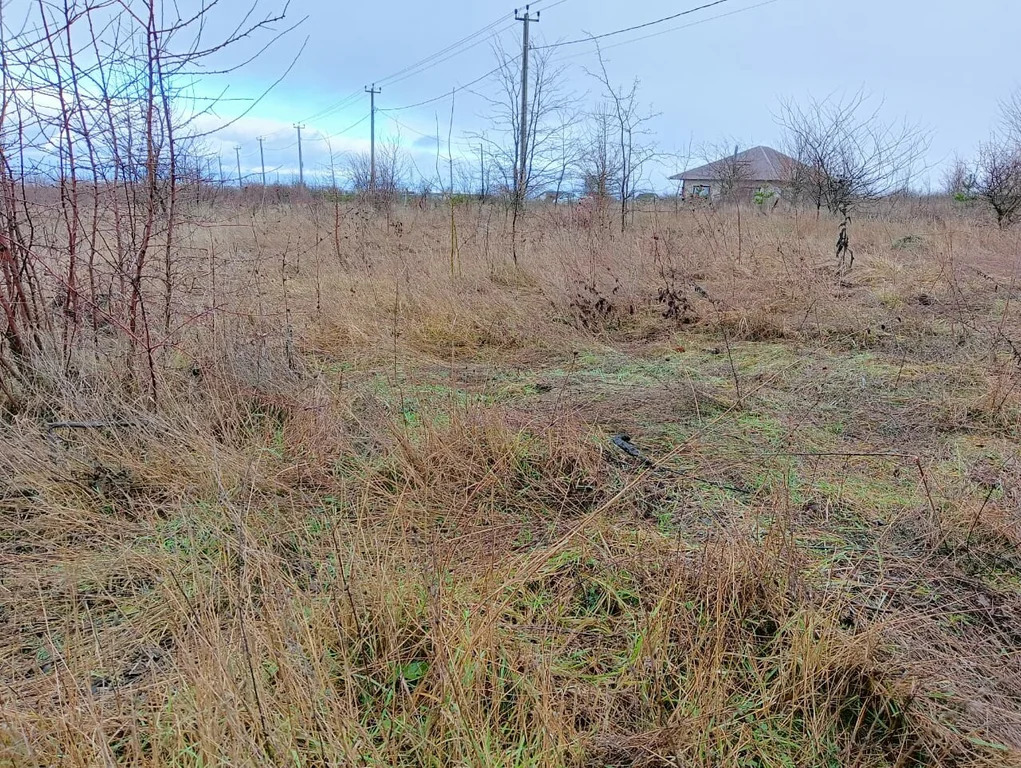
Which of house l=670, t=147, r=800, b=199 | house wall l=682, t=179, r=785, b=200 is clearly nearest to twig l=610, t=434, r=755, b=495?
house l=670, t=147, r=800, b=199

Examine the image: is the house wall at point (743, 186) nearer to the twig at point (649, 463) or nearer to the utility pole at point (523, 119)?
the utility pole at point (523, 119)

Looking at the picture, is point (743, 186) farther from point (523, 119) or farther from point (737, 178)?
point (523, 119)

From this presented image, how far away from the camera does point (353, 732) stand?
1185 millimetres

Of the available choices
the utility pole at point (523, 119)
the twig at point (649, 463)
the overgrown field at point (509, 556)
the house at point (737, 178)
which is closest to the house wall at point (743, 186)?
the house at point (737, 178)

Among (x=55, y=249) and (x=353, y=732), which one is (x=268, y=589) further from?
(x=55, y=249)

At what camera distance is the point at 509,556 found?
1832 mm

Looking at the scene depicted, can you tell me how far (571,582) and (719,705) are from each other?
0.54 meters

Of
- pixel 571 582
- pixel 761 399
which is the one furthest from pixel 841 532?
pixel 761 399

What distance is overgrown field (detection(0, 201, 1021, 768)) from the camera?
122 cm

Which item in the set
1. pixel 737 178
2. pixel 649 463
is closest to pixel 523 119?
pixel 737 178

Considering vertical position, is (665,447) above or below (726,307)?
below

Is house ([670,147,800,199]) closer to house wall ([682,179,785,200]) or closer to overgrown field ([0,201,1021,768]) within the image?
house wall ([682,179,785,200])

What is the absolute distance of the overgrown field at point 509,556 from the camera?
4.00ft

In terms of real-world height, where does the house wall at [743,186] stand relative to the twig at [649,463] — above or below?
above
